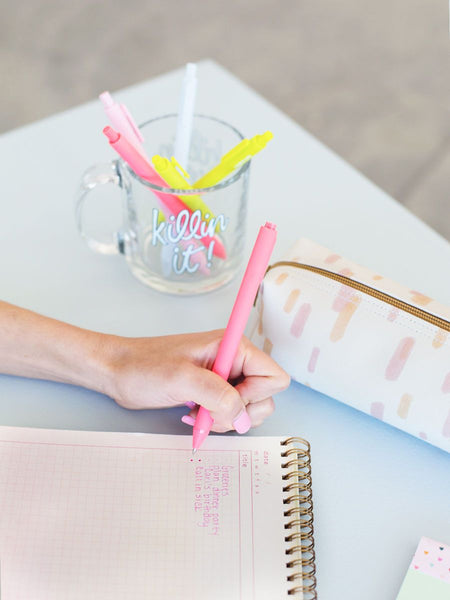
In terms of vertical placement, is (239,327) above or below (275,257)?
below

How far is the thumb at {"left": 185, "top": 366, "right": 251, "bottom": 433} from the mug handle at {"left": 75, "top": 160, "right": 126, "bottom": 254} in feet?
0.75

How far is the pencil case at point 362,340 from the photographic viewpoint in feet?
2.06

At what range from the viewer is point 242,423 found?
625 millimetres

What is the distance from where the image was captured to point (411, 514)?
61 centimetres

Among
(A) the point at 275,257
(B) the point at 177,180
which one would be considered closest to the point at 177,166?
(B) the point at 177,180

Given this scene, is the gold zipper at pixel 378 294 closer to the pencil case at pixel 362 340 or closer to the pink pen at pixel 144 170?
the pencil case at pixel 362 340

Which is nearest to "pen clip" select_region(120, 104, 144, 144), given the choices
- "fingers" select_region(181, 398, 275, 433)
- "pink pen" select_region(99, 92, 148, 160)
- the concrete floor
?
"pink pen" select_region(99, 92, 148, 160)

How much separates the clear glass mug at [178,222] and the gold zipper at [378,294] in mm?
93

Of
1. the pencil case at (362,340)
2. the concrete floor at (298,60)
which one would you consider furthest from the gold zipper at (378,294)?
the concrete floor at (298,60)

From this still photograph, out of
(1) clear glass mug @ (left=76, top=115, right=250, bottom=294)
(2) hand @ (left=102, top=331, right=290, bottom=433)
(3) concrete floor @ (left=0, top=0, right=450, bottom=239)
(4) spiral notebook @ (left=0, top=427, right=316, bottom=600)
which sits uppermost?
(3) concrete floor @ (left=0, top=0, right=450, bottom=239)

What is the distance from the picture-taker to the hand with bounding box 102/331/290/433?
2.04ft

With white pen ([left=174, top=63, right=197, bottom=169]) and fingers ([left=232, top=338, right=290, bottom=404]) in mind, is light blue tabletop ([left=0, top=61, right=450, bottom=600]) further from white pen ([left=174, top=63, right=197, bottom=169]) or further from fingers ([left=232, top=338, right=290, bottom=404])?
white pen ([left=174, top=63, right=197, bottom=169])

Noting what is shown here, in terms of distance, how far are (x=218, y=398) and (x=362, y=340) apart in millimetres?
142

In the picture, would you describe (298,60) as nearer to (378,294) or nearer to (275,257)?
(275,257)
